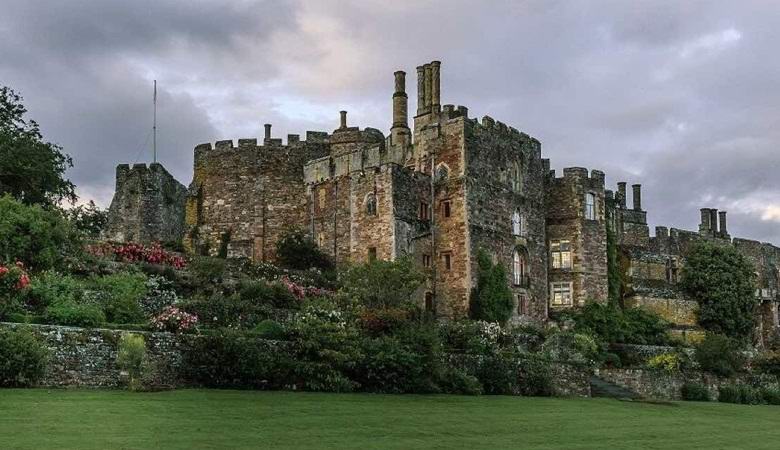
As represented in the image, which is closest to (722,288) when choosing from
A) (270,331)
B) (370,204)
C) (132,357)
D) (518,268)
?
(518,268)

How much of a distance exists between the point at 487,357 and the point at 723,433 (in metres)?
10.2

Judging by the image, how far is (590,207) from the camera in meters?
59.7

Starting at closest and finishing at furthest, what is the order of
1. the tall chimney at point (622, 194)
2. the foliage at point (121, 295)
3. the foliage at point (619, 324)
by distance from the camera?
1. the foliage at point (121, 295)
2. the foliage at point (619, 324)
3. the tall chimney at point (622, 194)

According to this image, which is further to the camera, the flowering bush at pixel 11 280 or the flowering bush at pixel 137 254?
the flowering bush at pixel 137 254

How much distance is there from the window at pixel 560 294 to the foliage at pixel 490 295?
6.75 m

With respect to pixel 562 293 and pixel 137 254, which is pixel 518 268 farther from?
pixel 137 254

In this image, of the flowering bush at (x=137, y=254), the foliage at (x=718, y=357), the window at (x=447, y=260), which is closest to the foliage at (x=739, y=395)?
the foliage at (x=718, y=357)

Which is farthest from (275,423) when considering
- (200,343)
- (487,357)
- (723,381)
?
(723,381)

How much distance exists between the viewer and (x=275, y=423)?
2147cm

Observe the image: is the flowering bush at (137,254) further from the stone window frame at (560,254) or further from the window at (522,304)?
the stone window frame at (560,254)

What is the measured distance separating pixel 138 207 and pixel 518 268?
21529 millimetres

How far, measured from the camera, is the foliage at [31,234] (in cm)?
3344

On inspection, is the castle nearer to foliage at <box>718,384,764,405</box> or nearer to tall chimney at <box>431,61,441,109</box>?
tall chimney at <box>431,61,441,109</box>

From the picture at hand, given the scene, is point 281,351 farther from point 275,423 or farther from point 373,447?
point 373,447
